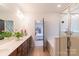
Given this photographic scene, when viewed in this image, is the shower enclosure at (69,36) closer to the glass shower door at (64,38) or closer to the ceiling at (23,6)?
the glass shower door at (64,38)

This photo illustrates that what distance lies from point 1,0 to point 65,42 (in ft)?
9.09

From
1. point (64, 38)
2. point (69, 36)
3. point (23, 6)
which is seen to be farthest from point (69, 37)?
point (23, 6)

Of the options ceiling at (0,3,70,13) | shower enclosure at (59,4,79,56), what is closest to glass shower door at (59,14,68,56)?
shower enclosure at (59,4,79,56)

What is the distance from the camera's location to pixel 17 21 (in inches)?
103

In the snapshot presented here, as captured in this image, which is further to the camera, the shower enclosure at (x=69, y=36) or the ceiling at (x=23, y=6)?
the shower enclosure at (x=69, y=36)

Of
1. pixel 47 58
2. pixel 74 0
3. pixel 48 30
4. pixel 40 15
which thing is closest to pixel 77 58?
pixel 47 58

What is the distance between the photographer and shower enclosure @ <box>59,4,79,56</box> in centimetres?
345

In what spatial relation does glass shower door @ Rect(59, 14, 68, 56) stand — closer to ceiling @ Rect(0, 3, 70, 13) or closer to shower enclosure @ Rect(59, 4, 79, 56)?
shower enclosure @ Rect(59, 4, 79, 56)

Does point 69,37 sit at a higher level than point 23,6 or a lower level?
lower

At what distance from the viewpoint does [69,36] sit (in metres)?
3.63

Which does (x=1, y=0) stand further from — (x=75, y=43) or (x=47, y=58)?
(x=75, y=43)

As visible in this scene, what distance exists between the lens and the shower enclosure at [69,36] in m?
3.45

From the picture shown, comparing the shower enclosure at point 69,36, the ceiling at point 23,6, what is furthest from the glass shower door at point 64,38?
the ceiling at point 23,6

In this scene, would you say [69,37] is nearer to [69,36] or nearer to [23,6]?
[69,36]
